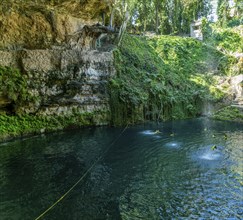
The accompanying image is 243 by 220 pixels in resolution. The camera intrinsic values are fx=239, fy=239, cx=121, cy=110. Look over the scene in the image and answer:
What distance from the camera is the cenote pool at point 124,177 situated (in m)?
7.01

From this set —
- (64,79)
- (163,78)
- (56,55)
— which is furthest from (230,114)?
(56,55)

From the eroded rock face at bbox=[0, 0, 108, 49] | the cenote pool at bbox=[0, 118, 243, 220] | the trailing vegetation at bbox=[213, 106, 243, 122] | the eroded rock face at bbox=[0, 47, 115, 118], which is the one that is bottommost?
the cenote pool at bbox=[0, 118, 243, 220]

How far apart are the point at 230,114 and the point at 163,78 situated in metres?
7.94

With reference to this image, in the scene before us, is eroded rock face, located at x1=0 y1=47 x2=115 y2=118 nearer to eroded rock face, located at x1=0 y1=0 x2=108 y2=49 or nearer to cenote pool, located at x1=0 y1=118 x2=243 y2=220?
eroded rock face, located at x1=0 y1=0 x2=108 y2=49

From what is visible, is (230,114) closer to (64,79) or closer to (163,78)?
(163,78)

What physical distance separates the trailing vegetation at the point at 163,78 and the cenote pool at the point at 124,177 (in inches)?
232

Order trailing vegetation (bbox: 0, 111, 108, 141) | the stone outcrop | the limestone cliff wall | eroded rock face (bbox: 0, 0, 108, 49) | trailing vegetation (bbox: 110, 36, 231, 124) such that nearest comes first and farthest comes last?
trailing vegetation (bbox: 0, 111, 108, 141), eroded rock face (bbox: 0, 0, 108, 49), the limestone cliff wall, the stone outcrop, trailing vegetation (bbox: 110, 36, 231, 124)

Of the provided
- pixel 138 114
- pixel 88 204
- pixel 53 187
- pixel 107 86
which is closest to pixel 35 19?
pixel 107 86

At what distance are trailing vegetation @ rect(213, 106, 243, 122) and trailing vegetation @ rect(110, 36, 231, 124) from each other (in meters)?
2.13

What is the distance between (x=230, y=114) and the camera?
78.9ft

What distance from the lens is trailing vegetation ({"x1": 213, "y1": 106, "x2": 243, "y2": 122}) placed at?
23409 mm

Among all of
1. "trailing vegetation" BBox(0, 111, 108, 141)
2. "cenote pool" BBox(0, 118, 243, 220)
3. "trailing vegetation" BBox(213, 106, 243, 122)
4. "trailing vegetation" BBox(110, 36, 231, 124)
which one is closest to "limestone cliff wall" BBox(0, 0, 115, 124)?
"trailing vegetation" BBox(0, 111, 108, 141)

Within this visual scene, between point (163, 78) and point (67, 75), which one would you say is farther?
point (163, 78)

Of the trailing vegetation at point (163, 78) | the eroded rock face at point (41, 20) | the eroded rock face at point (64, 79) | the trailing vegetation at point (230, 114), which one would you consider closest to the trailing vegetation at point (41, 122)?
the eroded rock face at point (64, 79)
